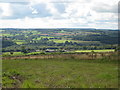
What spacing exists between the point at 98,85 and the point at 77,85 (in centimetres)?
133

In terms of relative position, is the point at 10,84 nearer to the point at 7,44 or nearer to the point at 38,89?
the point at 38,89

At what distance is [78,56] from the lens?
81.8 ft

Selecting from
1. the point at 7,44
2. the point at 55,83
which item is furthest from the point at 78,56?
the point at 7,44

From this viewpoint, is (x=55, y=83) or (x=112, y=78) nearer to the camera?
(x=55, y=83)

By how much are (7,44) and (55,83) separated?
101907 mm

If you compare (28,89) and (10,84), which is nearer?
(28,89)

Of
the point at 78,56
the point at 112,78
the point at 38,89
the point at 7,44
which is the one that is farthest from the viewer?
the point at 7,44

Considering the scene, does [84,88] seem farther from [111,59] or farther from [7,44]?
[7,44]

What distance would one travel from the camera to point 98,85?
1135 cm

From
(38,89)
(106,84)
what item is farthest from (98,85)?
(38,89)

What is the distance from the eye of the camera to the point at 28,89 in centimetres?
1060

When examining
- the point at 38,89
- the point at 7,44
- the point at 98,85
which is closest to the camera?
the point at 38,89

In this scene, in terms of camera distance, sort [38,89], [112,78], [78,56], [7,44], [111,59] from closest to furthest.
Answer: [38,89] < [112,78] < [111,59] < [78,56] < [7,44]

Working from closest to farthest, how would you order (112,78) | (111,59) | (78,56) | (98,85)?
(98,85) → (112,78) → (111,59) → (78,56)
